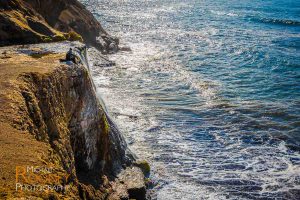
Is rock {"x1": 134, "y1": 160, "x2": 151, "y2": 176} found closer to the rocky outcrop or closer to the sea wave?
the rocky outcrop

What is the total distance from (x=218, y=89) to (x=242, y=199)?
15591mm

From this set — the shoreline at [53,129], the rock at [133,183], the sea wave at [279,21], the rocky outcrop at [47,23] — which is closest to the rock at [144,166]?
the shoreline at [53,129]

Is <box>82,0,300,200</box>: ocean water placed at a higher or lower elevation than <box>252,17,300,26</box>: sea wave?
lower

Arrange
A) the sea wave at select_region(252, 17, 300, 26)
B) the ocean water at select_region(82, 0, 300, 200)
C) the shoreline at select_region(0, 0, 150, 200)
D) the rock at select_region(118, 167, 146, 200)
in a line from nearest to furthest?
the shoreline at select_region(0, 0, 150, 200)
the rock at select_region(118, 167, 146, 200)
the ocean water at select_region(82, 0, 300, 200)
the sea wave at select_region(252, 17, 300, 26)

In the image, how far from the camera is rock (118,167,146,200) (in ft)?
42.8

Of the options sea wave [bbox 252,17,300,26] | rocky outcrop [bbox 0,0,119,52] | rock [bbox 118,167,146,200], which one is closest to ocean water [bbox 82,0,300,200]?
rock [bbox 118,167,146,200]

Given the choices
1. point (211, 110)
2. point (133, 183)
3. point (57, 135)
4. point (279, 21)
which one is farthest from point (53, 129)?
point (279, 21)

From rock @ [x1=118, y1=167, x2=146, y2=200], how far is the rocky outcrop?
8.56 metres

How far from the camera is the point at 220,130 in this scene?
21.3 m

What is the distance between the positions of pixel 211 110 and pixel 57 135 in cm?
1773

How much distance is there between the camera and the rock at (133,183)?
42.8 feet

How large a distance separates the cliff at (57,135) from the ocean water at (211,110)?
296 cm

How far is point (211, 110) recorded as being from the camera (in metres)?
24.5

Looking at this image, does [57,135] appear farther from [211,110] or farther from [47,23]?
[47,23]
